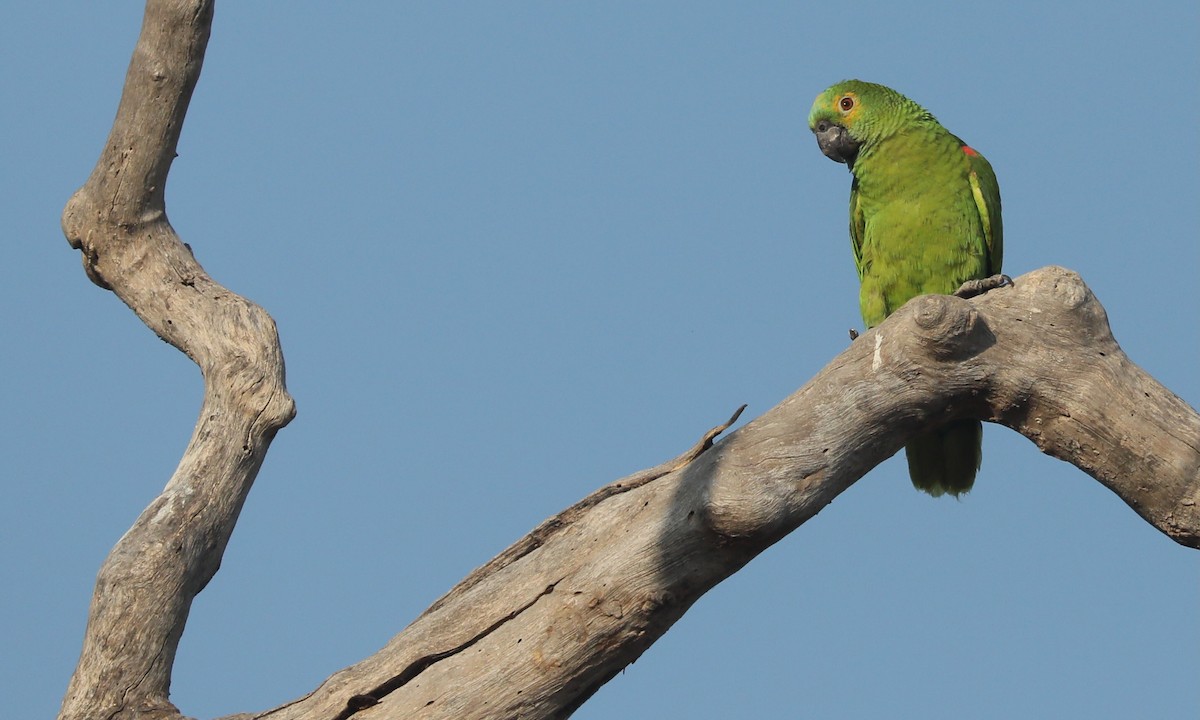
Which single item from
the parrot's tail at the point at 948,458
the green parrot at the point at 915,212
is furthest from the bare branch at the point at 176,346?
the green parrot at the point at 915,212

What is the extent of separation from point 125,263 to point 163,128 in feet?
1.95

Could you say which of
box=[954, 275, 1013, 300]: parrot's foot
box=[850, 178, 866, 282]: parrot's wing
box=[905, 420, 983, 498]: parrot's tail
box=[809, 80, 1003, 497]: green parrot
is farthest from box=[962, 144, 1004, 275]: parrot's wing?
box=[954, 275, 1013, 300]: parrot's foot

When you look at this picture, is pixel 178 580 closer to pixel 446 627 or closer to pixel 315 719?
pixel 315 719

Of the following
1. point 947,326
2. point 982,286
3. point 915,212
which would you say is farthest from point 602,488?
point 915,212

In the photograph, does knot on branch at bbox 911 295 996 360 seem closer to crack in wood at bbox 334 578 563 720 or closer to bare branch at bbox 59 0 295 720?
crack in wood at bbox 334 578 563 720

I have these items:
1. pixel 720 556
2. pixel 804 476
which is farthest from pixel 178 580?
pixel 804 476

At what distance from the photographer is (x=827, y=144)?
628cm

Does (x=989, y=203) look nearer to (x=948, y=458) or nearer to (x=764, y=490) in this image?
(x=948, y=458)

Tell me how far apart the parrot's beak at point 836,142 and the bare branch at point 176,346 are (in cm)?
343

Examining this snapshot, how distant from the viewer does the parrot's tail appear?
4.99m

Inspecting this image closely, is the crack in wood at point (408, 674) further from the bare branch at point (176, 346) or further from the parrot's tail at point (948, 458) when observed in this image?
the parrot's tail at point (948, 458)

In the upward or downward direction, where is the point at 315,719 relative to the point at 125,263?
downward

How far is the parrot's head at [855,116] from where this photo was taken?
235 inches

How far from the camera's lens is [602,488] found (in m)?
4.04
